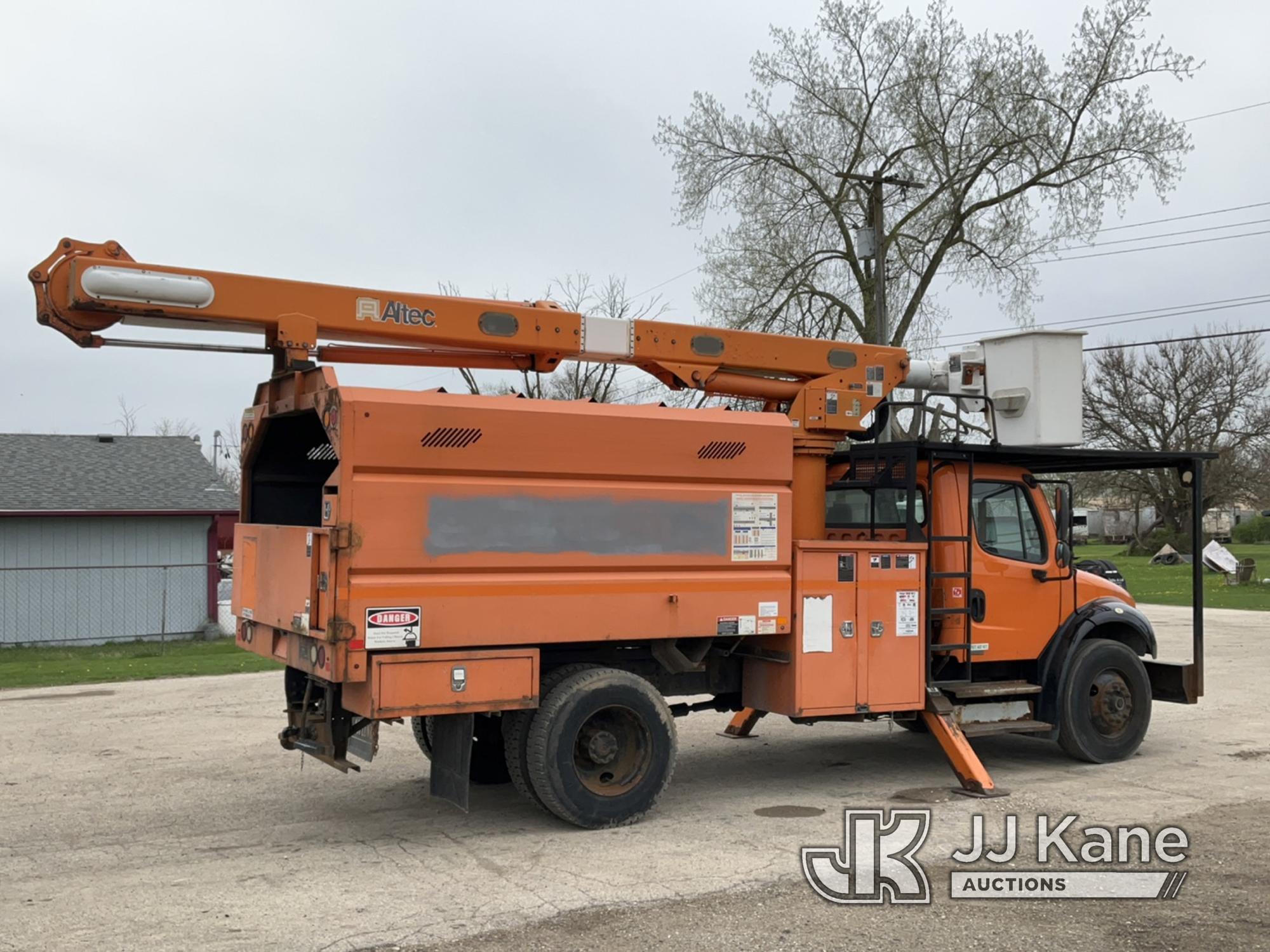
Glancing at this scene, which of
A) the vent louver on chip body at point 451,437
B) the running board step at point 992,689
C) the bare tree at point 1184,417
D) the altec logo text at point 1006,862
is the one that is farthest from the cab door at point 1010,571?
the bare tree at point 1184,417

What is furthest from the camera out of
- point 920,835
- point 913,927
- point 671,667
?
point 671,667

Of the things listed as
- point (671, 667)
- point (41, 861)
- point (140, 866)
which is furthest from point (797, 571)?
point (41, 861)

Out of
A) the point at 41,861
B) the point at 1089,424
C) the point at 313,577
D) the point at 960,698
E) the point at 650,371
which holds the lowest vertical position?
the point at 41,861

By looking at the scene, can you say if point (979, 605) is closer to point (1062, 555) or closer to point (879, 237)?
point (1062, 555)

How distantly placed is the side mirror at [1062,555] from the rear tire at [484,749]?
4.63m

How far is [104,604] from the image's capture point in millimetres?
24125

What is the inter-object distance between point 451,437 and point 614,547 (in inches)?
50.1

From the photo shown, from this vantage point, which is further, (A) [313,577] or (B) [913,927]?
(A) [313,577]

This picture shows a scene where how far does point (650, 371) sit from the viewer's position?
29.3ft

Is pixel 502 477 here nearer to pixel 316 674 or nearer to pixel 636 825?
pixel 316 674

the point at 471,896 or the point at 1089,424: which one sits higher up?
the point at 1089,424

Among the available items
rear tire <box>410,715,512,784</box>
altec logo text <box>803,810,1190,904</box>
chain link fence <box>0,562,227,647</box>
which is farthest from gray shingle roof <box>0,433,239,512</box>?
altec logo text <box>803,810,1190,904</box>

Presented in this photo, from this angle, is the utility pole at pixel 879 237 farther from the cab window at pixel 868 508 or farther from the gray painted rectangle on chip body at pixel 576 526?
the gray painted rectangle on chip body at pixel 576 526

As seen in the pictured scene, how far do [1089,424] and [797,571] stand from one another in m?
52.1
